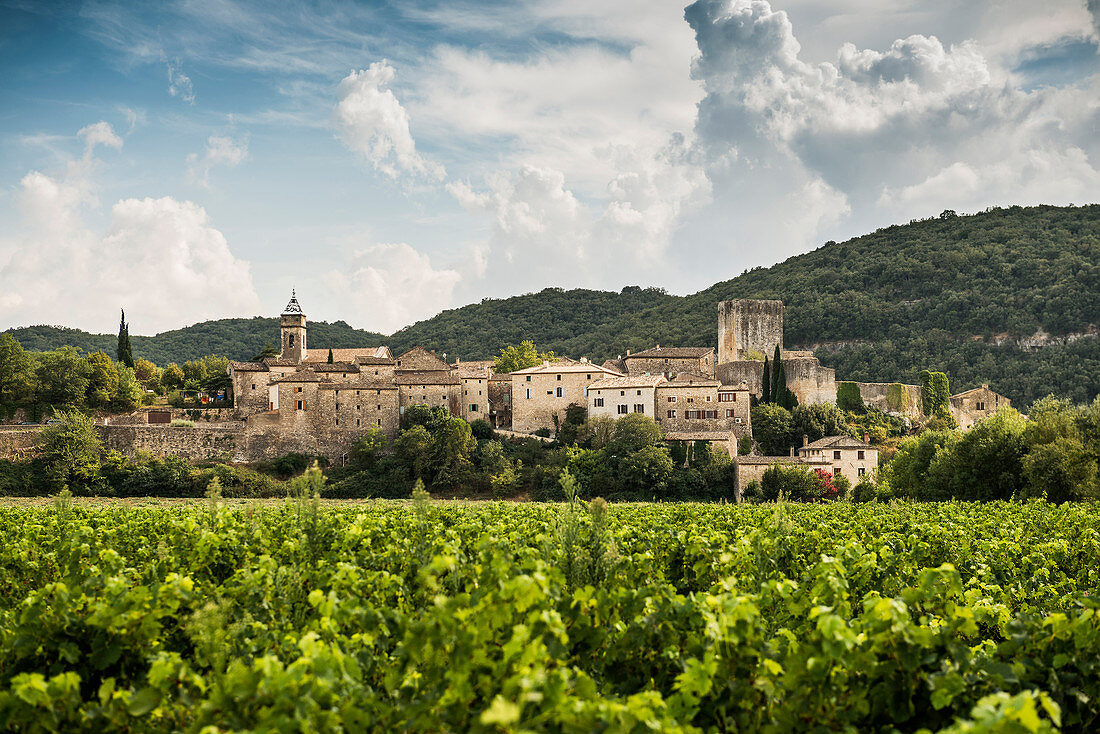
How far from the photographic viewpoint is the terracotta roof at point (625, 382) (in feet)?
165

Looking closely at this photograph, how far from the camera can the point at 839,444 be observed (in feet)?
143

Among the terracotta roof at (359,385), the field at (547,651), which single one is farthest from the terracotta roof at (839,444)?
the field at (547,651)

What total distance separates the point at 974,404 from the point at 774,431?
761 inches

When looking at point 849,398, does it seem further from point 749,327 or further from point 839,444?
point 839,444

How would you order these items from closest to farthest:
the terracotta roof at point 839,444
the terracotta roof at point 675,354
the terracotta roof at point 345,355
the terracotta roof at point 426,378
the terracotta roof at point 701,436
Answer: the terracotta roof at point 839,444 → the terracotta roof at point 701,436 → the terracotta roof at point 426,378 → the terracotta roof at point 675,354 → the terracotta roof at point 345,355

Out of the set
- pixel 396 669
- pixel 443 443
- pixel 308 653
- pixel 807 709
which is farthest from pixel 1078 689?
pixel 443 443

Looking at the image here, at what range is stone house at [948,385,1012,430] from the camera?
56.8 m

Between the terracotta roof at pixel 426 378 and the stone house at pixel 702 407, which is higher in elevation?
the terracotta roof at pixel 426 378

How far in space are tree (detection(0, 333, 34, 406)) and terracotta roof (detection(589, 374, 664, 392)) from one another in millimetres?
35503

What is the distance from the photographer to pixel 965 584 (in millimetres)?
9266

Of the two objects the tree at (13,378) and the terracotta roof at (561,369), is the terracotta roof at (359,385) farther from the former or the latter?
the tree at (13,378)

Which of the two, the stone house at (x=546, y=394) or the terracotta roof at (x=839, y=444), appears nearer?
the terracotta roof at (x=839, y=444)

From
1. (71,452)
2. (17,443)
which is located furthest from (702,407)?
(17,443)

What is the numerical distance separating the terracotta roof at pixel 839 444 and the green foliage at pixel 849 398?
12.8m
